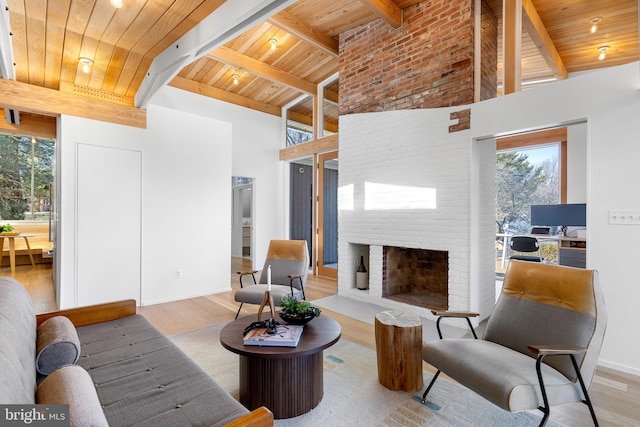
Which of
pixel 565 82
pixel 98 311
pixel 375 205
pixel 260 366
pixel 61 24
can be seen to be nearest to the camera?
pixel 260 366

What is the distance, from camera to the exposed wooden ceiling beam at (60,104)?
11.6 ft

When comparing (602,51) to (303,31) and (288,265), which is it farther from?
(288,265)

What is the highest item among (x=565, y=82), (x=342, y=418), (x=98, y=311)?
(x=565, y=82)

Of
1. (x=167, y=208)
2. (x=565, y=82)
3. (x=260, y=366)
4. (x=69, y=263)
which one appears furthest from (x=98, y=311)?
(x=565, y=82)

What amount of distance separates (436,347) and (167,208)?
3.92m

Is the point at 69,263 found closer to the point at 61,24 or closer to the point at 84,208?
the point at 84,208

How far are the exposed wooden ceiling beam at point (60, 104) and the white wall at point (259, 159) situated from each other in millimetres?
1950

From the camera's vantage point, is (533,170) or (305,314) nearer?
(305,314)

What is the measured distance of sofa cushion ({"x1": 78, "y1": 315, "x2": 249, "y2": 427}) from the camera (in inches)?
51.1

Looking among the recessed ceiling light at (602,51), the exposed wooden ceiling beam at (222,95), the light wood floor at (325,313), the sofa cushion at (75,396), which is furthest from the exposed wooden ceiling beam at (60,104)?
the recessed ceiling light at (602,51)

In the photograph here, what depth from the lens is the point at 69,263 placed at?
376 centimetres

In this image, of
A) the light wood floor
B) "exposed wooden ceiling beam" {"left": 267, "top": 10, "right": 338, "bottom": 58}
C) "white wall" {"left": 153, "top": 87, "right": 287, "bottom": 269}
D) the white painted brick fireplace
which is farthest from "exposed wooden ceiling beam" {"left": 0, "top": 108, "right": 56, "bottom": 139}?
the white painted brick fireplace

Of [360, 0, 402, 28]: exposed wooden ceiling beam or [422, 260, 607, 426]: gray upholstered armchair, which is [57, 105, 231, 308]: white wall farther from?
[422, 260, 607, 426]: gray upholstered armchair

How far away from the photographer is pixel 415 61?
13.8 feet
